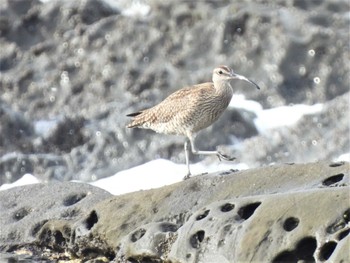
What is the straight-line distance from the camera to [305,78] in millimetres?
15445

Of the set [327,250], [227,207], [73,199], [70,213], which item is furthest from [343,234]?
[73,199]

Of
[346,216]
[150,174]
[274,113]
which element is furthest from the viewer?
[274,113]

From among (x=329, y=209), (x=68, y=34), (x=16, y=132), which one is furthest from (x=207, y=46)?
(x=329, y=209)

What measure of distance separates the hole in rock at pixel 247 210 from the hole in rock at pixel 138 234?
40.0 inches

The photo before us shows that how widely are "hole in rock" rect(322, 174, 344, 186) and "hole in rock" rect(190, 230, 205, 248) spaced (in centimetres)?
131

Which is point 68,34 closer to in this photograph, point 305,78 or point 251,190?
point 305,78

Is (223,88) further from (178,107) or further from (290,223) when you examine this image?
(290,223)

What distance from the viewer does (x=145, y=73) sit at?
1544cm

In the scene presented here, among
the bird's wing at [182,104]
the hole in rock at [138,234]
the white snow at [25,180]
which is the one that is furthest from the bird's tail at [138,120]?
the hole in rock at [138,234]

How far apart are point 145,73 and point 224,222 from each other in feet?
25.1

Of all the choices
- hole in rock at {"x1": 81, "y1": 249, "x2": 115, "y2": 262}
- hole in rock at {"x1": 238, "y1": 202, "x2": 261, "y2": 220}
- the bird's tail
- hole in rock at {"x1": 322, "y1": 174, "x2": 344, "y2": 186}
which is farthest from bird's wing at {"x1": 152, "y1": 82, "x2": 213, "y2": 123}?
hole in rock at {"x1": 238, "y1": 202, "x2": 261, "y2": 220}

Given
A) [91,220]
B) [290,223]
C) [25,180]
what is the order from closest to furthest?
[290,223]
[91,220]
[25,180]

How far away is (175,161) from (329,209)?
7.10 metres

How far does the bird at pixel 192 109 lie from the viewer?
1152 cm
